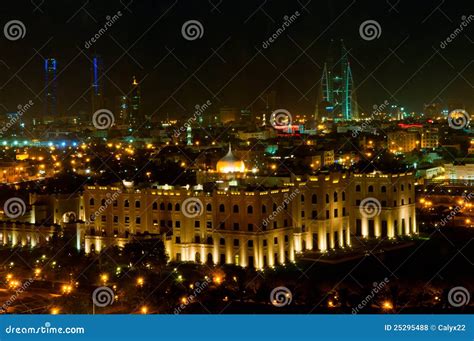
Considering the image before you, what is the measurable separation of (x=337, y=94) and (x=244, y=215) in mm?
26655

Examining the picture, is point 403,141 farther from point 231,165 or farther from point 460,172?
point 231,165

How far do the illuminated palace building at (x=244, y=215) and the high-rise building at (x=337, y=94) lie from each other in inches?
811

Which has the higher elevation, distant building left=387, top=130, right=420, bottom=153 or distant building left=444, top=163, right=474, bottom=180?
distant building left=387, top=130, right=420, bottom=153

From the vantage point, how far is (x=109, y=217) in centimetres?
952

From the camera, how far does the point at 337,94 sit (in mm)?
34750

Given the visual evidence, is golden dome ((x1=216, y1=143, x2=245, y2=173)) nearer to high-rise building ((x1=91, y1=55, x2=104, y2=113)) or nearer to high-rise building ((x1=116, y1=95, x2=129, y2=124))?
high-rise building ((x1=91, y1=55, x2=104, y2=113))

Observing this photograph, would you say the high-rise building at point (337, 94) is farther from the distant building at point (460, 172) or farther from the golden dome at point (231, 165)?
the golden dome at point (231, 165)

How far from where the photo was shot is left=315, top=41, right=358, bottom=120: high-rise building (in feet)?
103

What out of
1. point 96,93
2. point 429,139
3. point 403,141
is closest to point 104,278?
point 403,141

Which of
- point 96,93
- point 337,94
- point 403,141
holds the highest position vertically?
point 337,94

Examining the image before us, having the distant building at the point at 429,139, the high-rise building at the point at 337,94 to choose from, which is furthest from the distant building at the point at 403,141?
the high-rise building at the point at 337,94

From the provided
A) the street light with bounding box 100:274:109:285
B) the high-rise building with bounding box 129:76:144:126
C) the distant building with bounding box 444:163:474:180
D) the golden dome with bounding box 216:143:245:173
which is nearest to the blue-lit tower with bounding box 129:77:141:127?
the high-rise building with bounding box 129:76:144:126

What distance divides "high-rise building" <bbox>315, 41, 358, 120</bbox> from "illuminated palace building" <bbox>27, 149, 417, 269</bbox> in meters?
20.6

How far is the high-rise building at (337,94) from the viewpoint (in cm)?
3147
